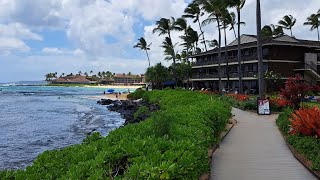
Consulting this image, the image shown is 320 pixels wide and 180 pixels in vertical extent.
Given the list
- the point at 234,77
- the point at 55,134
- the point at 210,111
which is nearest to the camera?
the point at 210,111

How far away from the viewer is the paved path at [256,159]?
8.71m

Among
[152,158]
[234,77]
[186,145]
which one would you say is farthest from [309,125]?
[234,77]

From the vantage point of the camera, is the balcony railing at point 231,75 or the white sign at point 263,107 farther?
the balcony railing at point 231,75

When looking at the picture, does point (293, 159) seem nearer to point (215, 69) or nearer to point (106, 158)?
point (106, 158)

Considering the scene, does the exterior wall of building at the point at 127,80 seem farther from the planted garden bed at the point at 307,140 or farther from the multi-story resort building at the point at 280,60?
the planted garden bed at the point at 307,140

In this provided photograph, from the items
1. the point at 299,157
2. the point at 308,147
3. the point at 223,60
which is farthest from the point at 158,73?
the point at 299,157

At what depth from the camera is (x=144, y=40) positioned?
9494 cm

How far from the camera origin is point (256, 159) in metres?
10.4

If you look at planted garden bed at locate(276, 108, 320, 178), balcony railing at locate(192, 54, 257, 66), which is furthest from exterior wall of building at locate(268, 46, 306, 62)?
planted garden bed at locate(276, 108, 320, 178)

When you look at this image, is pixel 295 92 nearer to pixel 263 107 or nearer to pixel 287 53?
pixel 263 107

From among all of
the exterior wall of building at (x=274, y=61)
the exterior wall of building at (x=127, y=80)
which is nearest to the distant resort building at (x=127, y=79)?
the exterior wall of building at (x=127, y=80)

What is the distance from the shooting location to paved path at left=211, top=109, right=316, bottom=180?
871 cm

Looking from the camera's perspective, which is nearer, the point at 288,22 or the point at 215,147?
the point at 215,147

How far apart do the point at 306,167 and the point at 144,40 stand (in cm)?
8704
